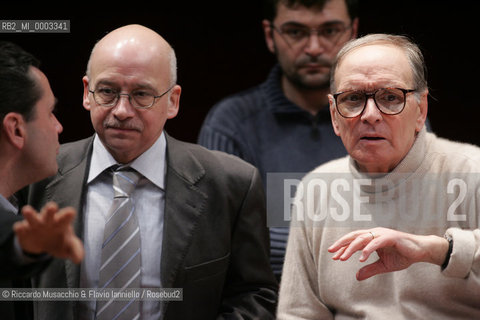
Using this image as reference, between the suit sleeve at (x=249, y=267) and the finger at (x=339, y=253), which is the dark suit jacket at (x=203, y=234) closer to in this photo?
the suit sleeve at (x=249, y=267)

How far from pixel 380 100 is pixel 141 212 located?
76cm

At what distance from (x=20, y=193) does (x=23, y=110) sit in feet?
1.46

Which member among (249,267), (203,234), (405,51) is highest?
(405,51)

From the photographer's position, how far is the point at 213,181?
224 centimetres

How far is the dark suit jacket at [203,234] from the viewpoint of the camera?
2.10 metres

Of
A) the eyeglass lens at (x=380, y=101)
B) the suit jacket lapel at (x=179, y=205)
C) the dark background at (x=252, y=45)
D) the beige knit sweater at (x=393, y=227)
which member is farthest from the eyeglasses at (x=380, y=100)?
the dark background at (x=252, y=45)

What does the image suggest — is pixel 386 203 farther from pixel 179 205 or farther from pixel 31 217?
pixel 31 217

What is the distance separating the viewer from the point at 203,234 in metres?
2.17

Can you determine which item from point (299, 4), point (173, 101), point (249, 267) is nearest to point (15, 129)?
point (173, 101)

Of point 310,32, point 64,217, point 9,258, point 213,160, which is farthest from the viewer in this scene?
point 310,32

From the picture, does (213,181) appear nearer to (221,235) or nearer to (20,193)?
(221,235)

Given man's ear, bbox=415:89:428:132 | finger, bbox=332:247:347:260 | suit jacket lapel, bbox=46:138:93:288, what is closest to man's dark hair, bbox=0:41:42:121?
suit jacket lapel, bbox=46:138:93:288

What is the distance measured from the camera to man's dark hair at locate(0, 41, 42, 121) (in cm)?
177

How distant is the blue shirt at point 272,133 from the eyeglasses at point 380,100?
878 millimetres
